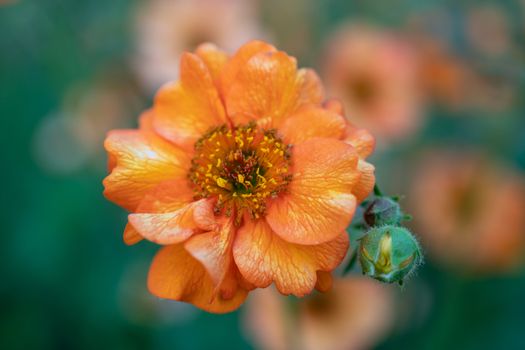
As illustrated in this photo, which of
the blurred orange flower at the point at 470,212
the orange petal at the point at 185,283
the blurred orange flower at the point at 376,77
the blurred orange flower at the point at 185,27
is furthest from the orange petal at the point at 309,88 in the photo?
the blurred orange flower at the point at 185,27

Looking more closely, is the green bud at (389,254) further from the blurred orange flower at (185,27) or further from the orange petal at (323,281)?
the blurred orange flower at (185,27)

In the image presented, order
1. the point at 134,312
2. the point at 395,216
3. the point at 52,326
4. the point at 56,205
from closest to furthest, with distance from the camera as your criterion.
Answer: the point at 395,216 → the point at 134,312 → the point at 52,326 → the point at 56,205

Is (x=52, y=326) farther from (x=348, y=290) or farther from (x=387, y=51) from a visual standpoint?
(x=387, y=51)

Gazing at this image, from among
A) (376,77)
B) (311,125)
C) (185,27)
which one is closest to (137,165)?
(311,125)

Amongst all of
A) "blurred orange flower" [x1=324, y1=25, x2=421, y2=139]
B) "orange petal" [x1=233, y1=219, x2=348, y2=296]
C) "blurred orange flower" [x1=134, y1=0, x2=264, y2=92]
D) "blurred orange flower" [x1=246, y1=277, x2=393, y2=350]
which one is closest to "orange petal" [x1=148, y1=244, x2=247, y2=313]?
"orange petal" [x1=233, y1=219, x2=348, y2=296]

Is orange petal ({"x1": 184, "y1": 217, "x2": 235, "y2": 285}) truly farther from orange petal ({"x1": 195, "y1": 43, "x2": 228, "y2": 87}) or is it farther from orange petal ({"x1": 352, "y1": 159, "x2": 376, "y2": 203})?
orange petal ({"x1": 195, "y1": 43, "x2": 228, "y2": 87})

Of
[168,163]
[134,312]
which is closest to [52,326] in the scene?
[134,312]
